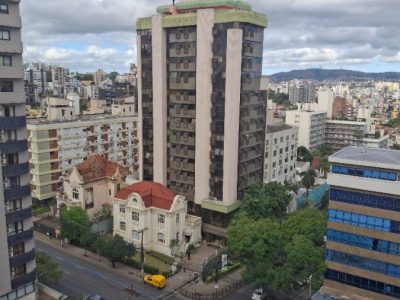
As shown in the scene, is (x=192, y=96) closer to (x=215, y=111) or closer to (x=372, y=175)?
(x=215, y=111)

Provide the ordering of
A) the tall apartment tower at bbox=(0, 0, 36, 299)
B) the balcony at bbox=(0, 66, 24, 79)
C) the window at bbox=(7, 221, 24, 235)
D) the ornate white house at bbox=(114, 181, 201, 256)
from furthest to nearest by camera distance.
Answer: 1. the ornate white house at bbox=(114, 181, 201, 256)
2. the window at bbox=(7, 221, 24, 235)
3. the tall apartment tower at bbox=(0, 0, 36, 299)
4. the balcony at bbox=(0, 66, 24, 79)

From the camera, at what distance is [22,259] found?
47375mm

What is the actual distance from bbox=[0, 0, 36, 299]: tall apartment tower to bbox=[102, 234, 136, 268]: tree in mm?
15497

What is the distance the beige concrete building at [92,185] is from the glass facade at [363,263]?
152 feet

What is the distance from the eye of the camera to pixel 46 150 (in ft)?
285

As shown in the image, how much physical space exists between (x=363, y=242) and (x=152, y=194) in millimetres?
35816

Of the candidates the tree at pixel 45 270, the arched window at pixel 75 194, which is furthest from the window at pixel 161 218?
the arched window at pixel 75 194

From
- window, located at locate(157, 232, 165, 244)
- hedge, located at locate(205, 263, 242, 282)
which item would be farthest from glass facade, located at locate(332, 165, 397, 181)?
window, located at locate(157, 232, 165, 244)

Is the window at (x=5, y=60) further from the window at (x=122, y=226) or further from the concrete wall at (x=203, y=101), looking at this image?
the window at (x=122, y=226)

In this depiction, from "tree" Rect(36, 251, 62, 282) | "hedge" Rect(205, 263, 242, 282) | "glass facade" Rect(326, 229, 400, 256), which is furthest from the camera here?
"hedge" Rect(205, 263, 242, 282)

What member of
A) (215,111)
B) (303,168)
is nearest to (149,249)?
(215,111)

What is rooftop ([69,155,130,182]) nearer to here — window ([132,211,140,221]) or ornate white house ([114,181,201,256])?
ornate white house ([114,181,201,256])

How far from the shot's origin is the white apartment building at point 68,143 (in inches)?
3381

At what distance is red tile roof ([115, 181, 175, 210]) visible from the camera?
69125 mm
